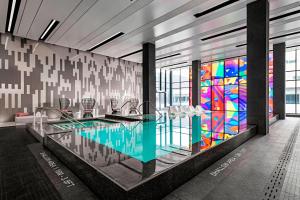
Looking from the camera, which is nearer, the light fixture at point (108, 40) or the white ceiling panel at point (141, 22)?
the white ceiling panel at point (141, 22)

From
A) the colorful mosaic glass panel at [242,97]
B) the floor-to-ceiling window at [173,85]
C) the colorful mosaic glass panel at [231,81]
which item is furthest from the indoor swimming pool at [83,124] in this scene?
the colorful mosaic glass panel at [242,97]

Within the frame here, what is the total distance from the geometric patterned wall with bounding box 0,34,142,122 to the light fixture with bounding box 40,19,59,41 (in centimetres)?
91

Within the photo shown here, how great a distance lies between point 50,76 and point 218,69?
38.0ft

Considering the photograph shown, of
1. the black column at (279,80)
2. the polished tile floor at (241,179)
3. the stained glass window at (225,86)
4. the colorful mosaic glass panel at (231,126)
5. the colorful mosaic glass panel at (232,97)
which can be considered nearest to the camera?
the polished tile floor at (241,179)

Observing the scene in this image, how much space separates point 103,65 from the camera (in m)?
9.90

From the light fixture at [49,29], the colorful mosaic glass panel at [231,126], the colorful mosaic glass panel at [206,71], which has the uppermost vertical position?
the light fixture at [49,29]

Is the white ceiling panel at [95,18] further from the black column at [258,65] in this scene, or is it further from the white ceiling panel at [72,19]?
the black column at [258,65]

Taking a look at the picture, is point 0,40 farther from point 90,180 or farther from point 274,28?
point 274,28

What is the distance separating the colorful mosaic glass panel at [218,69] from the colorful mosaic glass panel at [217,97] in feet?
3.10

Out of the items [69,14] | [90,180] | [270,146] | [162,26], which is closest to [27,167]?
[90,180]

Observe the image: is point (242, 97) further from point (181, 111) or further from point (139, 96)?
point (139, 96)

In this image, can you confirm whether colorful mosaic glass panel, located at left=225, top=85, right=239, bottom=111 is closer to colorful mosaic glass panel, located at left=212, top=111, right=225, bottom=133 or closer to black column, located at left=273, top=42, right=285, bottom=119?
black column, located at left=273, top=42, right=285, bottom=119

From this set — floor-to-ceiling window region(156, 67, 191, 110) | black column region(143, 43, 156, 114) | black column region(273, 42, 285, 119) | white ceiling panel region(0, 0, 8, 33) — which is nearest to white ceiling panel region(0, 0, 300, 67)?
white ceiling panel region(0, 0, 8, 33)

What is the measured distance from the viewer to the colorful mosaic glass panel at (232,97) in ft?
39.5
